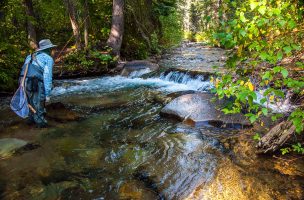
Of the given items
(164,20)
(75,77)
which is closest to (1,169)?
(75,77)

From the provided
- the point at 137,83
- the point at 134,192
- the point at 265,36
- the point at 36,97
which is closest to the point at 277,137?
the point at 265,36

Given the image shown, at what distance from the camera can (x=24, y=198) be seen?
4.28 meters

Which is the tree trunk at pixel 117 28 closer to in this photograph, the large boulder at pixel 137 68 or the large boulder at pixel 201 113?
the large boulder at pixel 137 68

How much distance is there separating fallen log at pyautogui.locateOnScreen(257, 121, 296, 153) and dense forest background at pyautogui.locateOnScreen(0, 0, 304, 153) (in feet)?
0.69

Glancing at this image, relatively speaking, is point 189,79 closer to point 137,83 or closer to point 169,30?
Answer: point 137,83

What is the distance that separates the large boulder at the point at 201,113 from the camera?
7.11 metres

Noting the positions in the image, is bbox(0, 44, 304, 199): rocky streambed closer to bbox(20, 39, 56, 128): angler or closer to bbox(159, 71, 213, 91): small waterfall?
bbox(20, 39, 56, 128): angler

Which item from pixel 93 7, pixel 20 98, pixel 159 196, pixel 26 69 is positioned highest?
pixel 93 7

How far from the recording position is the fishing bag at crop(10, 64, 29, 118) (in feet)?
21.6

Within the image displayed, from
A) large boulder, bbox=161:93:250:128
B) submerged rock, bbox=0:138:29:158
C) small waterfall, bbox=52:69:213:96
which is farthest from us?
small waterfall, bbox=52:69:213:96

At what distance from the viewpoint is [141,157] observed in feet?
18.5

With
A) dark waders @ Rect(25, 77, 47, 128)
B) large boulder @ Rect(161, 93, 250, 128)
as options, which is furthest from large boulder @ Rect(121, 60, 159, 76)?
dark waders @ Rect(25, 77, 47, 128)

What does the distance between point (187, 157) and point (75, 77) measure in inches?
388

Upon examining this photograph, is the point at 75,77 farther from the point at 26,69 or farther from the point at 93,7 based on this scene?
the point at 26,69
